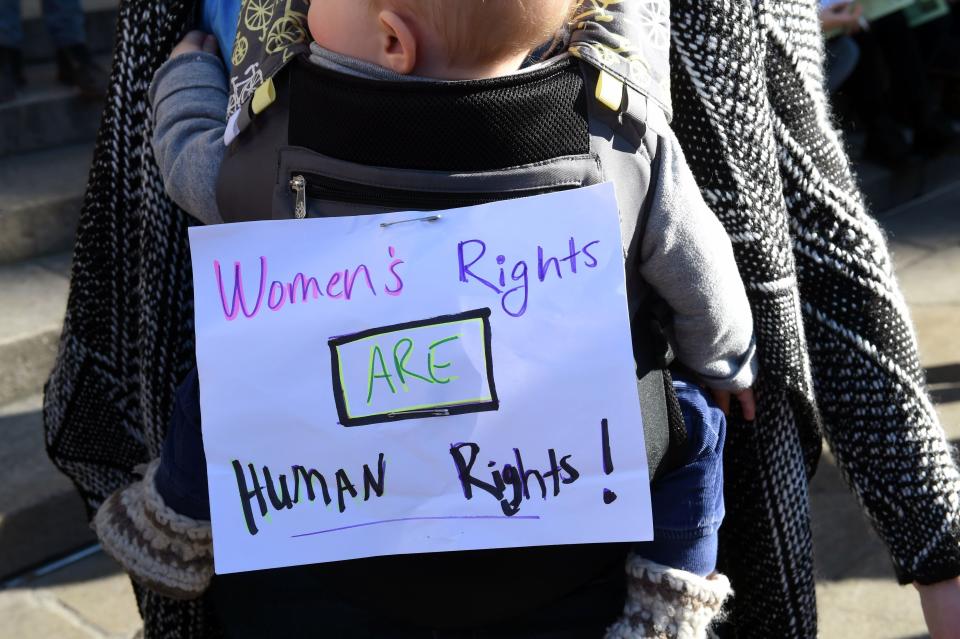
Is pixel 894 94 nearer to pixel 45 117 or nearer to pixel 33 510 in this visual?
pixel 45 117

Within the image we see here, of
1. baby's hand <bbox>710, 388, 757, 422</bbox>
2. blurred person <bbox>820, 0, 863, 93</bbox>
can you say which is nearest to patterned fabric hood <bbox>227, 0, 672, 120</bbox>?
baby's hand <bbox>710, 388, 757, 422</bbox>

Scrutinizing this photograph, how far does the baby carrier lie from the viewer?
0.98 m

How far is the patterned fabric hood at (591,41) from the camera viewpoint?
107cm

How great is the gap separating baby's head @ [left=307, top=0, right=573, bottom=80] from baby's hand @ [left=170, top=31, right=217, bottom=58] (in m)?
0.26

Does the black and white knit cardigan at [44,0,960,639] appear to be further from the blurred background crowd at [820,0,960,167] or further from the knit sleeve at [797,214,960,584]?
the blurred background crowd at [820,0,960,167]

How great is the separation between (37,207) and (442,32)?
3.24 m

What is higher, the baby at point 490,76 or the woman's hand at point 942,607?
the baby at point 490,76

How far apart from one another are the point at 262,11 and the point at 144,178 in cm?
25

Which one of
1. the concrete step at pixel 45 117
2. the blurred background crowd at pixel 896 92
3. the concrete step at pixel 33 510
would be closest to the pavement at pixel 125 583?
the concrete step at pixel 33 510

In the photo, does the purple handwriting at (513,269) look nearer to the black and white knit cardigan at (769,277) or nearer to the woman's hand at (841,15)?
the black and white knit cardigan at (769,277)

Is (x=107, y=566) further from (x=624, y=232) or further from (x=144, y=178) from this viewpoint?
(x=624, y=232)

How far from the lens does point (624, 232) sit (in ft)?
3.43

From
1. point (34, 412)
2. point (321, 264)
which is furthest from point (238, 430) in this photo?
point (34, 412)

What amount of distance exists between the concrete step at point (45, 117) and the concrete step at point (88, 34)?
24cm
